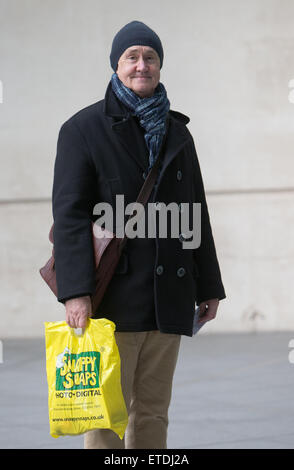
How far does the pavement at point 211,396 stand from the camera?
176 inches

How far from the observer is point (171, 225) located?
9.89 feet

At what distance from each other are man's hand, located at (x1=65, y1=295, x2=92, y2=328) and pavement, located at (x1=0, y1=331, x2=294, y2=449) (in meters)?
1.67

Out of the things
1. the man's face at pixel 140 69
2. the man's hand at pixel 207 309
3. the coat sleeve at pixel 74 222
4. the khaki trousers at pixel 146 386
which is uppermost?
the man's face at pixel 140 69

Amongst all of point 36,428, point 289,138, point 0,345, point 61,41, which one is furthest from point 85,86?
point 36,428

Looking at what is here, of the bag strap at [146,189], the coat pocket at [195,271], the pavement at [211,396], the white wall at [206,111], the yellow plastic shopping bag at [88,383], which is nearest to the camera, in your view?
the yellow plastic shopping bag at [88,383]

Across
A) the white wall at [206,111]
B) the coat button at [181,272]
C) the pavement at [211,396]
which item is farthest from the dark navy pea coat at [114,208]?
the white wall at [206,111]

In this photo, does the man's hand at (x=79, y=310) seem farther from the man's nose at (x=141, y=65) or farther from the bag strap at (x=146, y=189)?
the man's nose at (x=141, y=65)

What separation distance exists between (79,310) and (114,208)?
39 cm

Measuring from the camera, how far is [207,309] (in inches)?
131

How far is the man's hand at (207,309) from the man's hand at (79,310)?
621mm

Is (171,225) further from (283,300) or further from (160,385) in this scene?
(283,300)

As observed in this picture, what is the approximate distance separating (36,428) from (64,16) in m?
5.33

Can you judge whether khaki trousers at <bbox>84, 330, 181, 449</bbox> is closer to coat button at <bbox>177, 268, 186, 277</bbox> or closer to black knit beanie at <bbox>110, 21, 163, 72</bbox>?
coat button at <bbox>177, 268, 186, 277</bbox>

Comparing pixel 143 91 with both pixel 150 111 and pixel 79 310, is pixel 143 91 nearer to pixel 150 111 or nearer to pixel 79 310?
pixel 150 111
